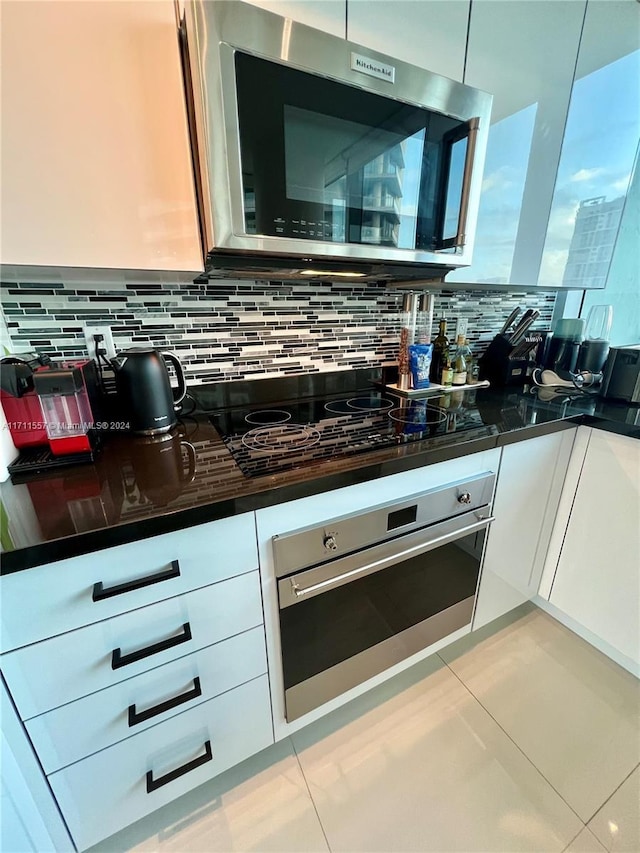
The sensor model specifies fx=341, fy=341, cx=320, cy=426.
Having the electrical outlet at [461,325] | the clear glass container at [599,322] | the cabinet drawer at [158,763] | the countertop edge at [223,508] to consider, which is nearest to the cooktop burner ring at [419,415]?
the countertop edge at [223,508]

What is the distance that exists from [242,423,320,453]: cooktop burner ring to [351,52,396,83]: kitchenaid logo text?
86 cm

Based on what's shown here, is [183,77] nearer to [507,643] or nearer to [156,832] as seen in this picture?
[156,832]

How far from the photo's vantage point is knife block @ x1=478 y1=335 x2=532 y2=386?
61.1 inches

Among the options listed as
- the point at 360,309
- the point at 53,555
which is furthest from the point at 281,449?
the point at 360,309

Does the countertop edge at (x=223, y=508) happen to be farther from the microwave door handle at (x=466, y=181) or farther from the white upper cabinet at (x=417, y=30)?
the white upper cabinet at (x=417, y=30)

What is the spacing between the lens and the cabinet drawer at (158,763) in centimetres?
72

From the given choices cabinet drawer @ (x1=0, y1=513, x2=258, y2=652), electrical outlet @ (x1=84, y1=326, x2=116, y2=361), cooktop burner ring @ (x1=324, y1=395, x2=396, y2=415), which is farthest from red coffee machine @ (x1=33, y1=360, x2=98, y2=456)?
cooktop burner ring @ (x1=324, y1=395, x2=396, y2=415)

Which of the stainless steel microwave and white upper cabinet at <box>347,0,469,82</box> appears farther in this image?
white upper cabinet at <box>347,0,469,82</box>

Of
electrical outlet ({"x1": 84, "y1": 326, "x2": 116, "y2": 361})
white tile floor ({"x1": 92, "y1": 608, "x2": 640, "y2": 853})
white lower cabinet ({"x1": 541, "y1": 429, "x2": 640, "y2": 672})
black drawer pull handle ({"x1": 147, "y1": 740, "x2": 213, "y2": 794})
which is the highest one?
electrical outlet ({"x1": 84, "y1": 326, "x2": 116, "y2": 361})

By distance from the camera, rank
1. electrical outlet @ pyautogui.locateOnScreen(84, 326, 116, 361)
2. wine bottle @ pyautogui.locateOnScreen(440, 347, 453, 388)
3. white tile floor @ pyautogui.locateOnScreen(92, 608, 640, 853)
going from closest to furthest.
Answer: white tile floor @ pyautogui.locateOnScreen(92, 608, 640, 853)
electrical outlet @ pyautogui.locateOnScreen(84, 326, 116, 361)
wine bottle @ pyautogui.locateOnScreen(440, 347, 453, 388)

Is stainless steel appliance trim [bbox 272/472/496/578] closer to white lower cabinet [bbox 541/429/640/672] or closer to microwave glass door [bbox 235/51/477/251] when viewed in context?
white lower cabinet [bbox 541/429/640/672]

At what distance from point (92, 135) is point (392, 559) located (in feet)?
3.82

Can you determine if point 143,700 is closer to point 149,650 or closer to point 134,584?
point 149,650

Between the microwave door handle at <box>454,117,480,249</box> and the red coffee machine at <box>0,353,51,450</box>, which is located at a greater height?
the microwave door handle at <box>454,117,480,249</box>
